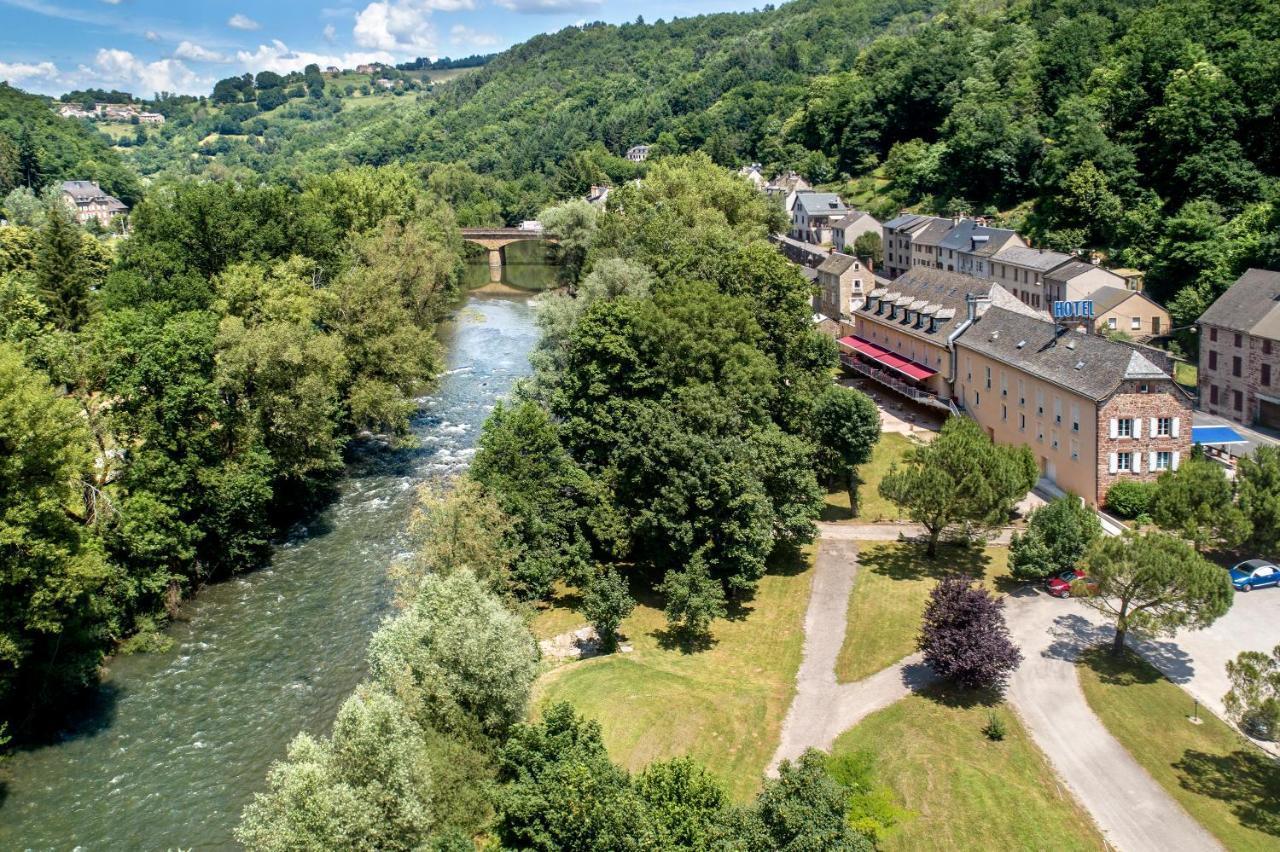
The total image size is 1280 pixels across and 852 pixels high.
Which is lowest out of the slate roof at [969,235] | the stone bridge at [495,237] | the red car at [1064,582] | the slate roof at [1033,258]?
the red car at [1064,582]

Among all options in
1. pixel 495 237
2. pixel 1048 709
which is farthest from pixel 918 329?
pixel 495 237

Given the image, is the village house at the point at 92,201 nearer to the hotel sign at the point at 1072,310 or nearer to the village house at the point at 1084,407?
the village house at the point at 1084,407

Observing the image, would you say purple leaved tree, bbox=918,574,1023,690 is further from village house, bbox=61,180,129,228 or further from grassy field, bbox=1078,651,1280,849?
village house, bbox=61,180,129,228

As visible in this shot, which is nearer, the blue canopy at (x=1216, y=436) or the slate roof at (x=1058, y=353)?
the slate roof at (x=1058, y=353)

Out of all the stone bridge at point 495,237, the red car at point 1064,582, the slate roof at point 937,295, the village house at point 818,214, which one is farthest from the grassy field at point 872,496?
the stone bridge at point 495,237

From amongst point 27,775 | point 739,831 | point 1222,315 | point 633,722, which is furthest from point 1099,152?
point 27,775

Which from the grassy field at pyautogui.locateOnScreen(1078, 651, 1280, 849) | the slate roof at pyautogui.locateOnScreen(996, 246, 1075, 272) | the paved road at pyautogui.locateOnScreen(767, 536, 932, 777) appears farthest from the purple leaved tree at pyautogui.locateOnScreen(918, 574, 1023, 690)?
the slate roof at pyautogui.locateOnScreen(996, 246, 1075, 272)

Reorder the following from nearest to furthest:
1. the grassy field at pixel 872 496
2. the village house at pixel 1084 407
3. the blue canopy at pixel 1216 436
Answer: the village house at pixel 1084 407 < the grassy field at pixel 872 496 < the blue canopy at pixel 1216 436
